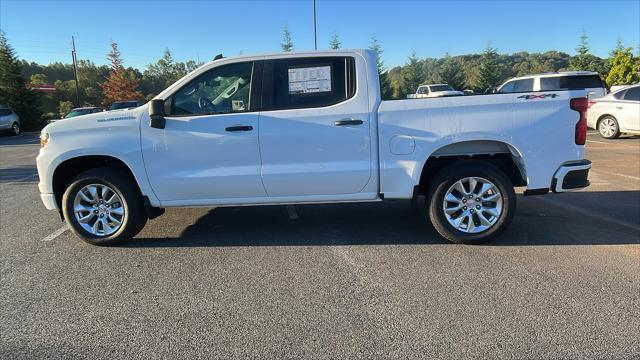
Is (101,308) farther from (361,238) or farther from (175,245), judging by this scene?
(361,238)

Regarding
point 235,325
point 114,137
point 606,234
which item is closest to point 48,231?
point 114,137

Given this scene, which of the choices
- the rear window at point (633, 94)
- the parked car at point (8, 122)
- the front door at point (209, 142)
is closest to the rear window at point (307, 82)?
the front door at point (209, 142)

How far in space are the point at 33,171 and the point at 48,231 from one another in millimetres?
6793

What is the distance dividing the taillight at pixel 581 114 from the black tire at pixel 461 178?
2.67ft

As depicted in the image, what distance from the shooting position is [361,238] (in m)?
5.09

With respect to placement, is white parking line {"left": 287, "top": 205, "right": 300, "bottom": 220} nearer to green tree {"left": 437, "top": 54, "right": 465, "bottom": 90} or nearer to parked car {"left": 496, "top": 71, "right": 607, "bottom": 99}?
parked car {"left": 496, "top": 71, "right": 607, "bottom": 99}

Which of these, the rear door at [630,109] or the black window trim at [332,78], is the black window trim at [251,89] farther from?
the rear door at [630,109]

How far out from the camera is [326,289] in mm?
3803

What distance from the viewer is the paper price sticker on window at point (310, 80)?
4828 millimetres

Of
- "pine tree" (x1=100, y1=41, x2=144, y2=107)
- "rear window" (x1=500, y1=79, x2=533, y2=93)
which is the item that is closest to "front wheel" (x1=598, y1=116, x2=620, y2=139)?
"rear window" (x1=500, y1=79, x2=533, y2=93)

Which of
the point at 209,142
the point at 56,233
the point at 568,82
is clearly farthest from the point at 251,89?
the point at 568,82

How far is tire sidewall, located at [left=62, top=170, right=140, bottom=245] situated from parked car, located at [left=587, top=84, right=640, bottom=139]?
13304 millimetres

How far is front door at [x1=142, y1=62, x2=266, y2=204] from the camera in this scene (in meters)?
4.75

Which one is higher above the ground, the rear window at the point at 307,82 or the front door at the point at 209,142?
the rear window at the point at 307,82
